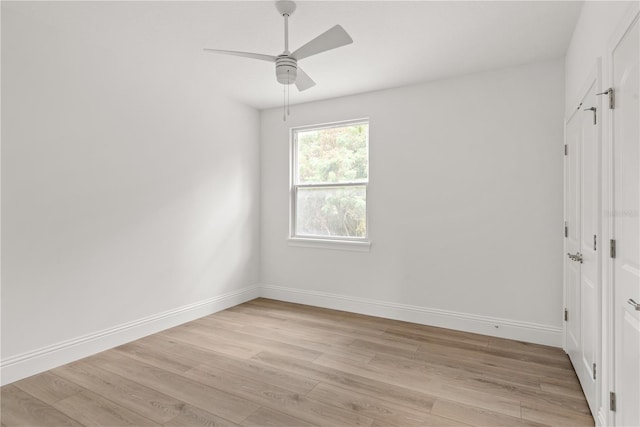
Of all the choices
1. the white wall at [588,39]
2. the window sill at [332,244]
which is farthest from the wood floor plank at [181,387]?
the white wall at [588,39]

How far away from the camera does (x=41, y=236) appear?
2.60m

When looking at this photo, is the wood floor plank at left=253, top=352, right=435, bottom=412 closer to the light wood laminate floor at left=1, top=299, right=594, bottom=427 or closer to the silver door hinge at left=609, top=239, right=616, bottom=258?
the light wood laminate floor at left=1, top=299, right=594, bottom=427

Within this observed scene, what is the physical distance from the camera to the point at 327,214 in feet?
14.6

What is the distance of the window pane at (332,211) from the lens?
419 cm

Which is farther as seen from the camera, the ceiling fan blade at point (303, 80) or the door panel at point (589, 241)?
the ceiling fan blade at point (303, 80)

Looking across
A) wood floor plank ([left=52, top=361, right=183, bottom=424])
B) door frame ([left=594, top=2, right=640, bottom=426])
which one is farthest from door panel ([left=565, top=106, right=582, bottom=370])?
wood floor plank ([left=52, top=361, right=183, bottom=424])

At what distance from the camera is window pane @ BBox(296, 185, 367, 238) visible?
13.8 feet

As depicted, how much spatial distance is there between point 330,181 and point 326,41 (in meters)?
2.40

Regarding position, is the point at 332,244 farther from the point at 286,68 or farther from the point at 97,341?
the point at 97,341

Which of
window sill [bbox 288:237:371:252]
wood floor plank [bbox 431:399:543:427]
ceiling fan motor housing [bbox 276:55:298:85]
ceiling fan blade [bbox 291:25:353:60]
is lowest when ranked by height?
wood floor plank [bbox 431:399:543:427]

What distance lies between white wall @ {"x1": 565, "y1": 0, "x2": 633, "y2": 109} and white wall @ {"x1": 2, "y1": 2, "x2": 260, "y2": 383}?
135 inches

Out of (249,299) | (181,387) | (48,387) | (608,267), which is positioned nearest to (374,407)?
(181,387)

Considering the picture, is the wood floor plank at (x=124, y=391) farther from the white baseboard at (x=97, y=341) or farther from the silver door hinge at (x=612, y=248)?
the silver door hinge at (x=612, y=248)

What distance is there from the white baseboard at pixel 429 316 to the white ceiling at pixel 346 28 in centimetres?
252
